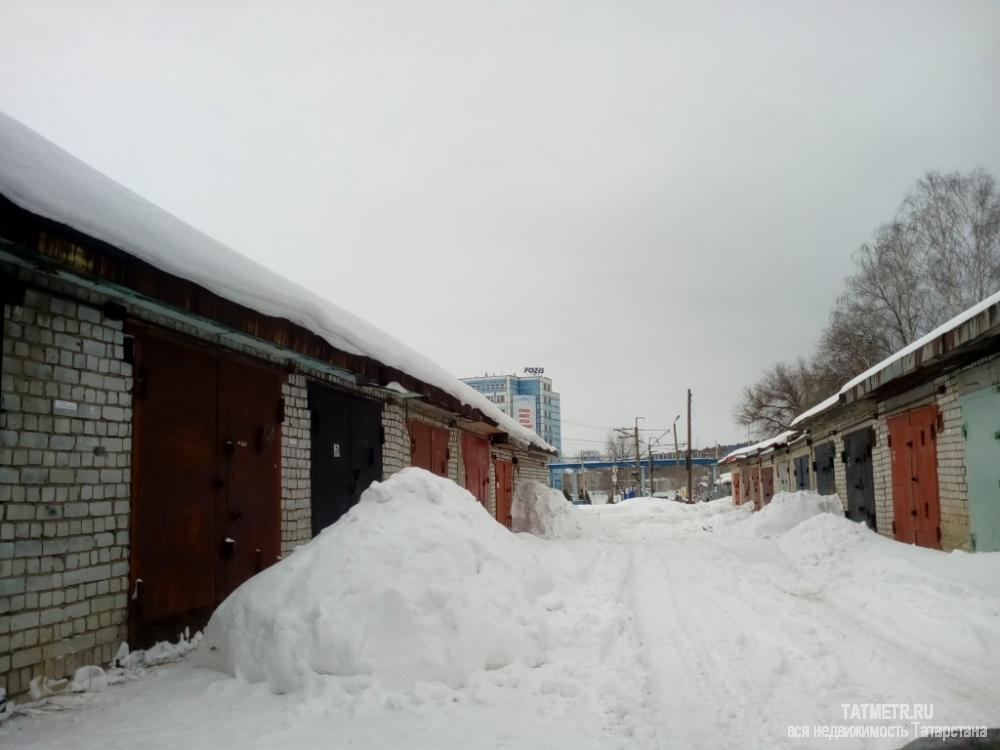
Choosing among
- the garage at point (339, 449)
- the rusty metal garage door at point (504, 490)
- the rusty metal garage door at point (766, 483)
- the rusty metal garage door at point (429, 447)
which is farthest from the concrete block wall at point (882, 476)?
the rusty metal garage door at point (766, 483)

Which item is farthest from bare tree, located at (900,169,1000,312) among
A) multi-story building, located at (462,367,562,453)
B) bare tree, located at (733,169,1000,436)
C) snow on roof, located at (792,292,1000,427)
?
multi-story building, located at (462,367,562,453)

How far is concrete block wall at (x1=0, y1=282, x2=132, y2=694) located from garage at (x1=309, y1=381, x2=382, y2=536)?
10.5 feet

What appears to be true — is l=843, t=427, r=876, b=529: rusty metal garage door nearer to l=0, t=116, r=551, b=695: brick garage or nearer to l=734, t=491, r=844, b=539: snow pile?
l=734, t=491, r=844, b=539: snow pile

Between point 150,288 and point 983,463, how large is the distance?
10.0 metres

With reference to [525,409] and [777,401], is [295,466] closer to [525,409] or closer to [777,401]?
[777,401]

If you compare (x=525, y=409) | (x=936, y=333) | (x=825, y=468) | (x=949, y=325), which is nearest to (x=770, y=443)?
(x=825, y=468)

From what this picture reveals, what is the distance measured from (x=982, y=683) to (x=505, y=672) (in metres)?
3.34

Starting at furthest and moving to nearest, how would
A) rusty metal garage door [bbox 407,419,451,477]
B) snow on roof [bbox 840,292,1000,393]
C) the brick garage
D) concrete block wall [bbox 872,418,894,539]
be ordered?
concrete block wall [bbox 872,418,894,539], rusty metal garage door [bbox 407,419,451,477], snow on roof [bbox 840,292,1000,393], the brick garage

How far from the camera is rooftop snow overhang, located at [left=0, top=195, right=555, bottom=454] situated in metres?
3.78

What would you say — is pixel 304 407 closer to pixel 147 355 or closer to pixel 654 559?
pixel 147 355

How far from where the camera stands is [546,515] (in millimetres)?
19578

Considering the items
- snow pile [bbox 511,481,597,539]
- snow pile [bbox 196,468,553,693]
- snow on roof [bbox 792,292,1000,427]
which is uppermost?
snow on roof [bbox 792,292,1000,427]

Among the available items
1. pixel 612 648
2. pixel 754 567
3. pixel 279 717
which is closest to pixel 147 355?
pixel 279 717

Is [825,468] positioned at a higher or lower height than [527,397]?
lower
